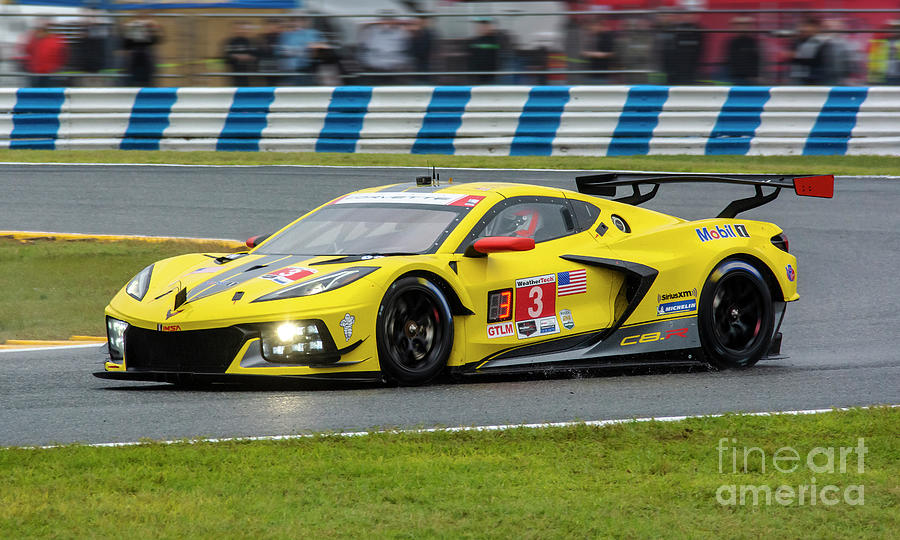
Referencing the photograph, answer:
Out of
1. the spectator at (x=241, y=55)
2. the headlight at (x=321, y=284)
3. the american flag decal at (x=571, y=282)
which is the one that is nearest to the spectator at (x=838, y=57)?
the spectator at (x=241, y=55)

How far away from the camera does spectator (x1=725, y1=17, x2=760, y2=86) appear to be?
1641cm

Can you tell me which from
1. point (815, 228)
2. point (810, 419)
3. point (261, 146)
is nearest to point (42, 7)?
point (261, 146)

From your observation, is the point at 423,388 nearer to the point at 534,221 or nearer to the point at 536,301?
the point at 536,301

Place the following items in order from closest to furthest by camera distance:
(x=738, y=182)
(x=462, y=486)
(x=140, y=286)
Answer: (x=462, y=486), (x=140, y=286), (x=738, y=182)

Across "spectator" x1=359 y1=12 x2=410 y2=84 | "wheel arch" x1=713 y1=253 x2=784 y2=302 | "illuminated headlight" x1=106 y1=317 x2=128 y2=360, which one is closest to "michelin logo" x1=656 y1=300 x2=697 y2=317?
"wheel arch" x1=713 y1=253 x2=784 y2=302

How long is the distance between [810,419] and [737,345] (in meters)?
2.10

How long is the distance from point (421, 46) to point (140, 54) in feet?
13.2

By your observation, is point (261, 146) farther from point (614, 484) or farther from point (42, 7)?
point (614, 484)

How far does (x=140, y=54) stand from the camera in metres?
17.5

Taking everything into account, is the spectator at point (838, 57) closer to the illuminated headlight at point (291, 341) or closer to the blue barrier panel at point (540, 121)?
the blue barrier panel at point (540, 121)

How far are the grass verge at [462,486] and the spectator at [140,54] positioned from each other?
12993mm

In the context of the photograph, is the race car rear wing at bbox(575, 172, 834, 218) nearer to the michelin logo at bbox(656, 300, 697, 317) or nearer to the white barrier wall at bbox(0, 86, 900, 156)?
the michelin logo at bbox(656, 300, 697, 317)

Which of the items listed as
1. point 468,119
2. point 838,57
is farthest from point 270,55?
point 838,57

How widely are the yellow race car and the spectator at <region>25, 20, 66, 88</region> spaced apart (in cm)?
1073
